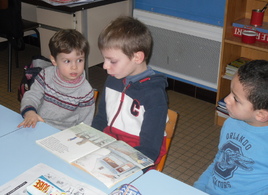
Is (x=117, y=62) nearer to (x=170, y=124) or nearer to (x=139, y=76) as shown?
(x=139, y=76)

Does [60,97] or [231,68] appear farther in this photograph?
[231,68]

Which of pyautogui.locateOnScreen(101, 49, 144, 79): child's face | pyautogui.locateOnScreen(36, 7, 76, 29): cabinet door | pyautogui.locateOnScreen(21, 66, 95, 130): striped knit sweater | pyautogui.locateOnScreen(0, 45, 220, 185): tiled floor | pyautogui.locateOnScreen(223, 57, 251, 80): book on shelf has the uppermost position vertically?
pyautogui.locateOnScreen(101, 49, 144, 79): child's face

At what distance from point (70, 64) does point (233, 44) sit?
152 cm

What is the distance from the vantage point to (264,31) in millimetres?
2760

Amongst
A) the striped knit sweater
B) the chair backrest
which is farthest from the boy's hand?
the chair backrest

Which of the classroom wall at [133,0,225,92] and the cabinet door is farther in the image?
the classroom wall at [133,0,225,92]

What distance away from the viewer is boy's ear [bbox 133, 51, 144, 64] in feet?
5.51

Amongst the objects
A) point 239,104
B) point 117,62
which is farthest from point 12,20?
point 239,104

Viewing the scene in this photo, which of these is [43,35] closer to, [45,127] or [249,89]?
[45,127]

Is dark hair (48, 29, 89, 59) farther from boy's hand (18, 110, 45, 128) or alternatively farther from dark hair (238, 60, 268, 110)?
dark hair (238, 60, 268, 110)

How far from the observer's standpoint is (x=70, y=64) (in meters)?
1.94

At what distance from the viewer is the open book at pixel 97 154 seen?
4.32 feet

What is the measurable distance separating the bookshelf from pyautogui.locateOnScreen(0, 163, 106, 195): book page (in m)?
1.88

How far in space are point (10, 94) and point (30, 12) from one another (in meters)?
0.93
